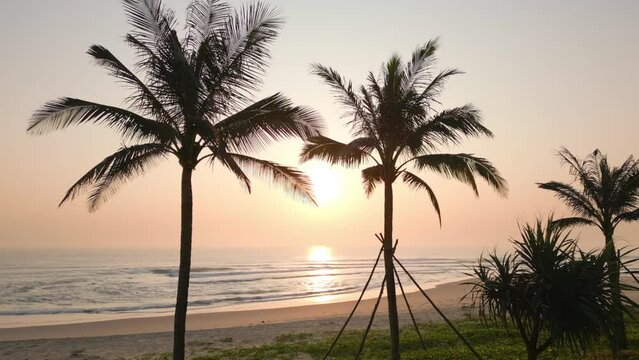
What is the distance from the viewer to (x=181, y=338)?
1031cm

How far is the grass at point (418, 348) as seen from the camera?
47.1 ft

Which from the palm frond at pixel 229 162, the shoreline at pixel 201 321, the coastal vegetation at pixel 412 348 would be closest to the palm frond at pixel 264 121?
the palm frond at pixel 229 162

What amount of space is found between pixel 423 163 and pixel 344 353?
6689mm

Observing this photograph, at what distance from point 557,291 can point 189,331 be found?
18928 mm

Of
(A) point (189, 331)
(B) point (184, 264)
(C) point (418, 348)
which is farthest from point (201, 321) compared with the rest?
(B) point (184, 264)

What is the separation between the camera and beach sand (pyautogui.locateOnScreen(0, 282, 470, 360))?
60.8 feet

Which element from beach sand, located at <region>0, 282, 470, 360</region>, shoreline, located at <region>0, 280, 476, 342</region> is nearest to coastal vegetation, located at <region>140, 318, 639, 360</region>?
beach sand, located at <region>0, 282, 470, 360</region>

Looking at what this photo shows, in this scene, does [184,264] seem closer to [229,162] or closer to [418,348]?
[229,162]

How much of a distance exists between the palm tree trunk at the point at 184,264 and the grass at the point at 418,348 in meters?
5.45

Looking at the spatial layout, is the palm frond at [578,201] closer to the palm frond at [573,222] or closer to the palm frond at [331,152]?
the palm frond at [573,222]

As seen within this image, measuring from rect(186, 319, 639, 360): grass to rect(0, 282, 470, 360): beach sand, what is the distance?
2.03 metres

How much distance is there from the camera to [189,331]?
2380cm

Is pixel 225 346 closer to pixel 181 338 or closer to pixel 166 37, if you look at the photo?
pixel 181 338

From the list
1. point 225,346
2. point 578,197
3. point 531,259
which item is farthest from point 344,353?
point 578,197
